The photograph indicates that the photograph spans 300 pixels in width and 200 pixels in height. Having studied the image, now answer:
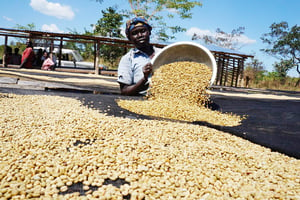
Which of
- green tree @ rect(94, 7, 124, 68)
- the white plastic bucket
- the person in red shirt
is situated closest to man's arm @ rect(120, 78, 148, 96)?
the white plastic bucket

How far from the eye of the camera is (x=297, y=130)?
1902 mm

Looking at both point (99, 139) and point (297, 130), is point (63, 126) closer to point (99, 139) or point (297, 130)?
point (99, 139)

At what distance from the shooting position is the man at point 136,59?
3031 mm

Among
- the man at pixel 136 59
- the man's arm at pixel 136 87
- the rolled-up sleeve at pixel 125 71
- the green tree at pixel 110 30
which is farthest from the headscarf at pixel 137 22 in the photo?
the green tree at pixel 110 30

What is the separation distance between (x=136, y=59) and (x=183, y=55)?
2.41 feet

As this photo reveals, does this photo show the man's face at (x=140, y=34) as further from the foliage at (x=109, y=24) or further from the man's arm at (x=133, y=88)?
the foliage at (x=109, y=24)

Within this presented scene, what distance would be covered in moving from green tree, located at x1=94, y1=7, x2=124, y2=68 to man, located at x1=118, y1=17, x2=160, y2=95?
14447mm

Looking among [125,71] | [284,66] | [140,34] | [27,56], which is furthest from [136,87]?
[284,66]

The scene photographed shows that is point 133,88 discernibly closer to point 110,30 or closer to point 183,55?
point 183,55

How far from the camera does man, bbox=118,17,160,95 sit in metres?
3.03

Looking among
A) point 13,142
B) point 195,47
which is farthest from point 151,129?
point 195,47

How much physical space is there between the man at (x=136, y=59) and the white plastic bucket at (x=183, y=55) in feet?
0.57

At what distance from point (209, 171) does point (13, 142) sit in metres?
1.23

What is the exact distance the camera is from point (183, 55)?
3.30 meters
